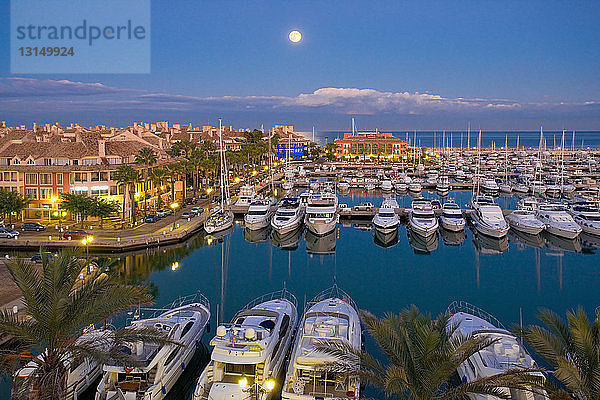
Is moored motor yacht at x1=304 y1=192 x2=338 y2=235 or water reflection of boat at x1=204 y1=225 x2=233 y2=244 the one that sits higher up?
moored motor yacht at x1=304 y1=192 x2=338 y2=235

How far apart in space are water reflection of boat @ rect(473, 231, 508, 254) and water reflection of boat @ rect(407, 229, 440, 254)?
13.9 feet

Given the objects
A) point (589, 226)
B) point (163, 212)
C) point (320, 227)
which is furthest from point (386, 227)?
point (163, 212)

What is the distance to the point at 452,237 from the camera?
55062mm

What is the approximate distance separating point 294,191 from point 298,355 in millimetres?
75483

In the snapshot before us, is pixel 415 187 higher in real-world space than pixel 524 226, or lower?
higher

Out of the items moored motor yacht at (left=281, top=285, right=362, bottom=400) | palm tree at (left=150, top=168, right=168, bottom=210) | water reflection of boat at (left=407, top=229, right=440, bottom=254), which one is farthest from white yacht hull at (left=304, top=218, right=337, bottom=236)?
moored motor yacht at (left=281, top=285, right=362, bottom=400)

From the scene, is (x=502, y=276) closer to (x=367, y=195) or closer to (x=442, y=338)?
(x=442, y=338)

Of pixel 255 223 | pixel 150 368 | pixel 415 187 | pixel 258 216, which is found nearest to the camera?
pixel 150 368

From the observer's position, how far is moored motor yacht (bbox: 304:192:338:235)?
55.0 meters

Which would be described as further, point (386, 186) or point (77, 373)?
point (386, 186)

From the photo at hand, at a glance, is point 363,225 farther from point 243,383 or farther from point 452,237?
point 243,383

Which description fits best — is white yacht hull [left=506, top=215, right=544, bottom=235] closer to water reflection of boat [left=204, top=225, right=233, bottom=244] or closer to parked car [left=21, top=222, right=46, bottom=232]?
water reflection of boat [left=204, top=225, right=233, bottom=244]

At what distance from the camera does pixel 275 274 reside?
1654 inches

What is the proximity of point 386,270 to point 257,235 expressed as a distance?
1875 centimetres
